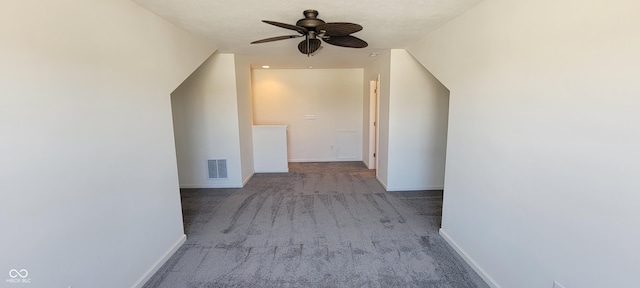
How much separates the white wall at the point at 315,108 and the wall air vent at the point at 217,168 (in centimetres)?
202

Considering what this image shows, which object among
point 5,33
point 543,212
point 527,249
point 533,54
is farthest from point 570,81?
point 5,33

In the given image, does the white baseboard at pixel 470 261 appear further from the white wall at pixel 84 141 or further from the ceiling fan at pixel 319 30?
the white wall at pixel 84 141

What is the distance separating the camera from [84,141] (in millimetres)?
1530

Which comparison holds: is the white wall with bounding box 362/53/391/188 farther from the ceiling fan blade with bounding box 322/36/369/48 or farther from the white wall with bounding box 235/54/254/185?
the white wall with bounding box 235/54/254/185

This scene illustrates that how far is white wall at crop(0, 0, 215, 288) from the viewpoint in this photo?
119 cm

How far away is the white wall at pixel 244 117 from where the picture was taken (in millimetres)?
4273

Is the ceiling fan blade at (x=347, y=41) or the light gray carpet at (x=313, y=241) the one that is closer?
the light gray carpet at (x=313, y=241)

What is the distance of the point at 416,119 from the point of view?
3.92 metres

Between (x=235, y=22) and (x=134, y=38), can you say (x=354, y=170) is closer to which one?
(x=235, y=22)

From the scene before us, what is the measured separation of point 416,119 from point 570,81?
262cm

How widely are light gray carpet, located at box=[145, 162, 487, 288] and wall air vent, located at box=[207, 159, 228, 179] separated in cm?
25

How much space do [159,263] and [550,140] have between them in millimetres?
2932

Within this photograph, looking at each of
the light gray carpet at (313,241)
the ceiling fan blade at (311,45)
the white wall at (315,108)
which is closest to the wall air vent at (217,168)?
the light gray carpet at (313,241)

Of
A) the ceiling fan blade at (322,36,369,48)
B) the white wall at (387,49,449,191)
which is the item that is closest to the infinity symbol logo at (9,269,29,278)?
the ceiling fan blade at (322,36,369,48)
